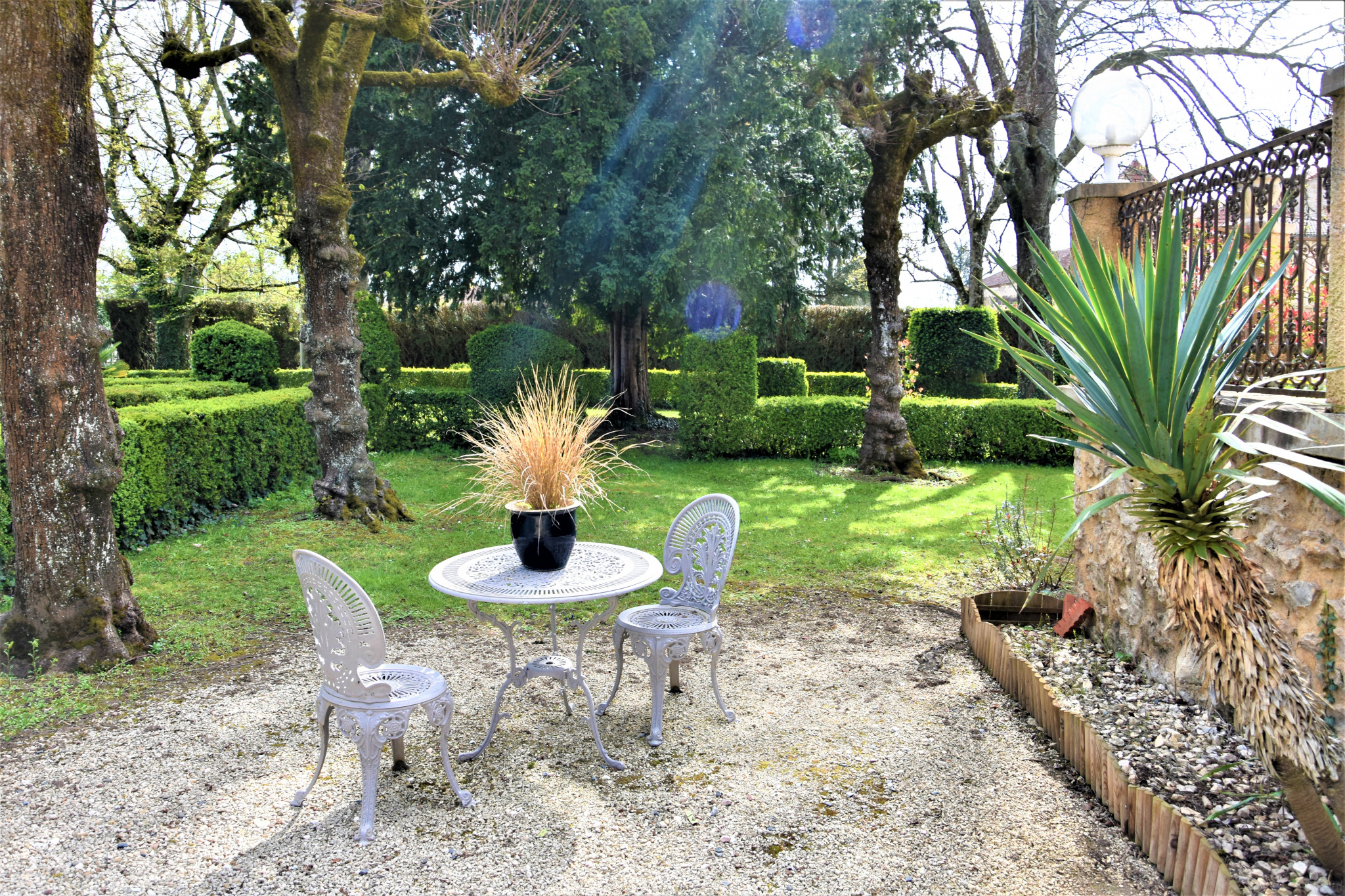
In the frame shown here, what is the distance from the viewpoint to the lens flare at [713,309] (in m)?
11.2

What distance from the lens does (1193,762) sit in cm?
293

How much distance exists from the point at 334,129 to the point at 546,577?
5.09m

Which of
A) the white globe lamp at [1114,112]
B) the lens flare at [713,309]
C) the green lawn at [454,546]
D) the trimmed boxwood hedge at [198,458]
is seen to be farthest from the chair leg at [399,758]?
the lens flare at [713,309]

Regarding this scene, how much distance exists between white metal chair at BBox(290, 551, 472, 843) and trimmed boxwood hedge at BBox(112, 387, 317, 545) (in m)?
3.36

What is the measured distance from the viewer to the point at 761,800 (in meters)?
2.96

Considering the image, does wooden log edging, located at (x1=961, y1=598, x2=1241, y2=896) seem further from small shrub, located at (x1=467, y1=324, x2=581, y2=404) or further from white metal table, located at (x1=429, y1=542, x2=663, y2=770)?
small shrub, located at (x1=467, y1=324, x2=581, y2=404)

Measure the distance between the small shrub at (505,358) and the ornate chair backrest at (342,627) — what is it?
9405 mm

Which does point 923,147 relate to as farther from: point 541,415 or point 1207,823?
point 1207,823

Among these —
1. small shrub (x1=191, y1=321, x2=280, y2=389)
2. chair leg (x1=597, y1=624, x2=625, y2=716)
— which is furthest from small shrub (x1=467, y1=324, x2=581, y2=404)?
chair leg (x1=597, y1=624, x2=625, y2=716)

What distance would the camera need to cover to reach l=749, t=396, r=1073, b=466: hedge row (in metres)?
11.1

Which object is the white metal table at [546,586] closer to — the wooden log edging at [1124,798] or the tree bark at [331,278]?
the wooden log edging at [1124,798]

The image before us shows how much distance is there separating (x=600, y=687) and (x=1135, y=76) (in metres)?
4.14

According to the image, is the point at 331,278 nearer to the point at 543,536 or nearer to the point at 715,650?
the point at 543,536

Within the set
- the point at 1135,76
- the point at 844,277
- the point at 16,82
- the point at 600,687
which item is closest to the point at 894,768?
the point at 600,687
